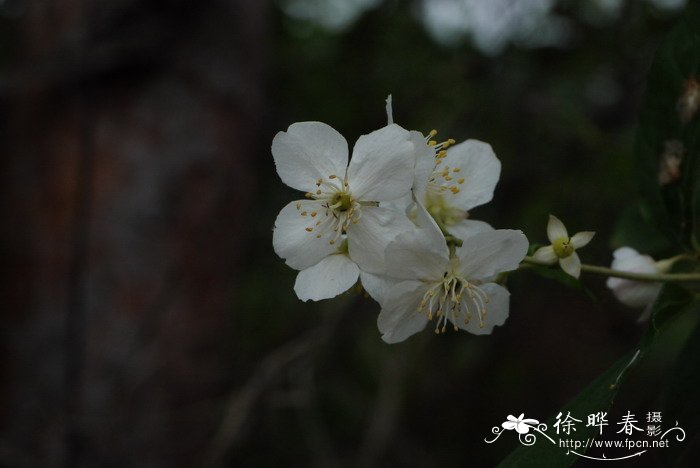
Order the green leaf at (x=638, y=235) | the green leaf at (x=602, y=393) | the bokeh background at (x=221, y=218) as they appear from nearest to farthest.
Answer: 1. the green leaf at (x=602, y=393)
2. the green leaf at (x=638, y=235)
3. the bokeh background at (x=221, y=218)

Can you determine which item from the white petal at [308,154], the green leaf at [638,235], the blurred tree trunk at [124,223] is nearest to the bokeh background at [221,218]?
the blurred tree trunk at [124,223]

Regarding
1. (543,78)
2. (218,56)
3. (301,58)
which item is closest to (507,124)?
(543,78)

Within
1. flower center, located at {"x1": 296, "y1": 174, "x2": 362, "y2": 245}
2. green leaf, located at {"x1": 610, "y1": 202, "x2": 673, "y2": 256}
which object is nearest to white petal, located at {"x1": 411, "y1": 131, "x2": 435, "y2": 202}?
flower center, located at {"x1": 296, "y1": 174, "x2": 362, "y2": 245}

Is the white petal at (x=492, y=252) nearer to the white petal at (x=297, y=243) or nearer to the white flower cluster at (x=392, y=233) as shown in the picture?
the white flower cluster at (x=392, y=233)

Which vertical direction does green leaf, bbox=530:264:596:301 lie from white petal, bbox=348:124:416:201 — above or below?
below

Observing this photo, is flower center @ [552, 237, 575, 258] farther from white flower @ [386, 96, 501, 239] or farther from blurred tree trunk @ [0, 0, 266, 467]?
blurred tree trunk @ [0, 0, 266, 467]

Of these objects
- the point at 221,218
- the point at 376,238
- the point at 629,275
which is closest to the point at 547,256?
the point at 629,275

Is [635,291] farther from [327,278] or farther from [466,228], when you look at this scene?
[327,278]
